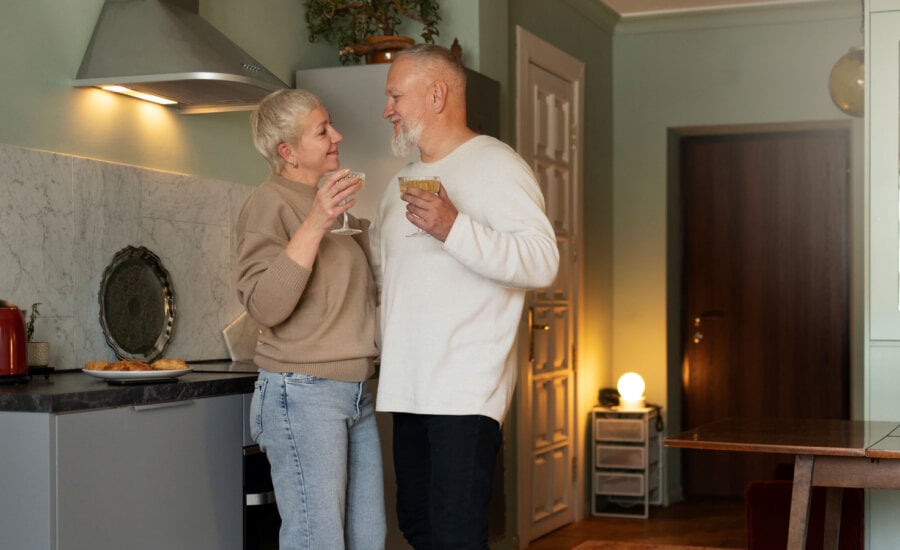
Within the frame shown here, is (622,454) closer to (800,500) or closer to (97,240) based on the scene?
(800,500)

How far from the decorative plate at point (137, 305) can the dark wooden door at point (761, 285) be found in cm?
401

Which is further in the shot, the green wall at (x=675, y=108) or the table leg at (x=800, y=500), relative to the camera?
the green wall at (x=675, y=108)

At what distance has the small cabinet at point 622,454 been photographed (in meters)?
6.02

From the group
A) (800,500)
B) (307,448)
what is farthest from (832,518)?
(307,448)

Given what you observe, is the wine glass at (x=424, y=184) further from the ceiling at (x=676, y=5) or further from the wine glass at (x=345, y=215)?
the ceiling at (x=676, y=5)

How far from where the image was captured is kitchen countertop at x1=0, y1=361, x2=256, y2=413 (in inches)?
94.3

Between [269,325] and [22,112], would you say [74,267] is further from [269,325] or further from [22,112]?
[269,325]

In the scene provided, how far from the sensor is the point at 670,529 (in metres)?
5.75

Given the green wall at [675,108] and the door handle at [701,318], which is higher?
the green wall at [675,108]

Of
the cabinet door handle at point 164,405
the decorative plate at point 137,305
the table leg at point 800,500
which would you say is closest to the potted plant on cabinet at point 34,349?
the decorative plate at point 137,305

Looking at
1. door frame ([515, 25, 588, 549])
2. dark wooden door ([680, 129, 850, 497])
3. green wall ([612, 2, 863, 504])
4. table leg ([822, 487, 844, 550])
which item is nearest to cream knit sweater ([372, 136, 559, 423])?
table leg ([822, 487, 844, 550])

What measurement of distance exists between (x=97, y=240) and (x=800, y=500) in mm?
2013

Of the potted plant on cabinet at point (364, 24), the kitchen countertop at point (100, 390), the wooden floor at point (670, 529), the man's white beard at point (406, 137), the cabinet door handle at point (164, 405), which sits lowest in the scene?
the wooden floor at point (670, 529)

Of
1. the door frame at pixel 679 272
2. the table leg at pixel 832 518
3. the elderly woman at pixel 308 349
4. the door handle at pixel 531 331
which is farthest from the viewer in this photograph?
the door frame at pixel 679 272
